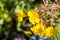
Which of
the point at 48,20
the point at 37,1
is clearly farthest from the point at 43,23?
the point at 37,1

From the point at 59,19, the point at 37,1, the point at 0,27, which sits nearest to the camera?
the point at 59,19

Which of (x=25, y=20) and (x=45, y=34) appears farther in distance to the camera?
(x=25, y=20)

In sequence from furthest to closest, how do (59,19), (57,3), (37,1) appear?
(37,1) < (59,19) < (57,3)

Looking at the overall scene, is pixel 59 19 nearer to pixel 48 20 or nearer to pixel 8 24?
pixel 48 20

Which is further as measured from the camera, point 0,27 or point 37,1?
point 37,1

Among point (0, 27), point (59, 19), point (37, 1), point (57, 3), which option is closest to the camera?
point (57, 3)

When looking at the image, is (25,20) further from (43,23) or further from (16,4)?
(43,23)

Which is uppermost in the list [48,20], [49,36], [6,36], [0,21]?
[48,20]

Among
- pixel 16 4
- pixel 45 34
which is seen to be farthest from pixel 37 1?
pixel 45 34

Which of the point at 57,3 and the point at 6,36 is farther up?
the point at 57,3
